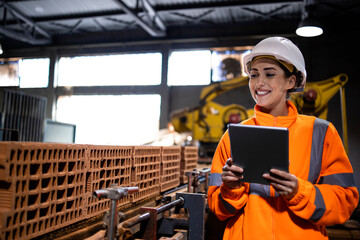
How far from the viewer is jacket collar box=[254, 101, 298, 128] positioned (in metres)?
1.23

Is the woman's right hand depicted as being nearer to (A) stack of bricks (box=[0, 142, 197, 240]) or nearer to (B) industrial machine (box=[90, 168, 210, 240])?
(B) industrial machine (box=[90, 168, 210, 240])

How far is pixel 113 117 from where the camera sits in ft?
32.0

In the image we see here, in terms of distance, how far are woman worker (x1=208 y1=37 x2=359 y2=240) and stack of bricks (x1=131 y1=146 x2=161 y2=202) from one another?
74cm

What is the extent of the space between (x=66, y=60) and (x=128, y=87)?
9.40 feet

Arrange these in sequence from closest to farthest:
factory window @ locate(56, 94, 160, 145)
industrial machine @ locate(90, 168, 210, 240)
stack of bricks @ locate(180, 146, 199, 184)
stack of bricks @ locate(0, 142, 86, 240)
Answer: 1. stack of bricks @ locate(0, 142, 86, 240)
2. industrial machine @ locate(90, 168, 210, 240)
3. stack of bricks @ locate(180, 146, 199, 184)
4. factory window @ locate(56, 94, 160, 145)

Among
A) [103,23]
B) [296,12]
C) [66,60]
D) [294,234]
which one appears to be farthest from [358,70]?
[66,60]

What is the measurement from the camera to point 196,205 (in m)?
1.98

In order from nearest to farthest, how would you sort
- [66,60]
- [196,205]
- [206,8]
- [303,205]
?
1. [303,205]
2. [196,205]
3. [206,8]
4. [66,60]

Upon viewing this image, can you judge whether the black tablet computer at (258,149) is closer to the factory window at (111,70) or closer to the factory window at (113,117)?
the factory window at (113,117)

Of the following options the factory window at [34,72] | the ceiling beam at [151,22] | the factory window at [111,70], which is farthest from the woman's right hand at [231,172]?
the factory window at [34,72]

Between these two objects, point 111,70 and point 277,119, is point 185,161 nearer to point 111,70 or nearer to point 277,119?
point 277,119

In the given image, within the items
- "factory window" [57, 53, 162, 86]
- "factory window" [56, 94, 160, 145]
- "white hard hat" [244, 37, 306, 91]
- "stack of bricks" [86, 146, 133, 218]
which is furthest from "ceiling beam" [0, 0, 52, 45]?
"white hard hat" [244, 37, 306, 91]

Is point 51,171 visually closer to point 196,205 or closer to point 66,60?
point 196,205

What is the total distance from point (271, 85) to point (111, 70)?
9.48 metres
